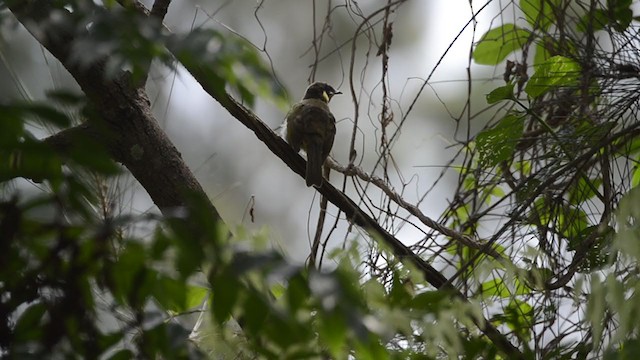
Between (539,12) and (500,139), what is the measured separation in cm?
54

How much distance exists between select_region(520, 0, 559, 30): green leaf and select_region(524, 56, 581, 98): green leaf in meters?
0.29

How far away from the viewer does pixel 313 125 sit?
3.45 metres

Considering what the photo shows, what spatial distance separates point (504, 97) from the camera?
2.28 meters

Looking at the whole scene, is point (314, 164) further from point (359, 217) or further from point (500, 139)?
point (500, 139)

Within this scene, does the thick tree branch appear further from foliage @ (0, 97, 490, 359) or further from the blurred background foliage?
foliage @ (0, 97, 490, 359)

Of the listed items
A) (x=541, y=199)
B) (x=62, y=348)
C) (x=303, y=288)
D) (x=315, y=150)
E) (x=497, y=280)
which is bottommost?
(x=62, y=348)

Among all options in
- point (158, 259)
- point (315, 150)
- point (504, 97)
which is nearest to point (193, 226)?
point (158, 259)

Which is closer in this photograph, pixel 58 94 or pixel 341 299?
pixel 341 299

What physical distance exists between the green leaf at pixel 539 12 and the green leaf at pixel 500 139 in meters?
0.44

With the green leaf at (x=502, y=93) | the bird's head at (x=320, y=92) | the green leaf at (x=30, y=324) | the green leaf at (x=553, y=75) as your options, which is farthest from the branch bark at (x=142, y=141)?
the bird's head at (x=320, y=92)

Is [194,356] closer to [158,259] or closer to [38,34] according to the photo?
[158,259]

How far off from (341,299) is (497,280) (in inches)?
66.3

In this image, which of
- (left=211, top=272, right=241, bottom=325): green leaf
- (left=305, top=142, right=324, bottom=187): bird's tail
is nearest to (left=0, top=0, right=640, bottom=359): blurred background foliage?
(left=211, top=272, right=241, bottom=325): green leaf

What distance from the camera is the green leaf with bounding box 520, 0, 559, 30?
2.70 meters
